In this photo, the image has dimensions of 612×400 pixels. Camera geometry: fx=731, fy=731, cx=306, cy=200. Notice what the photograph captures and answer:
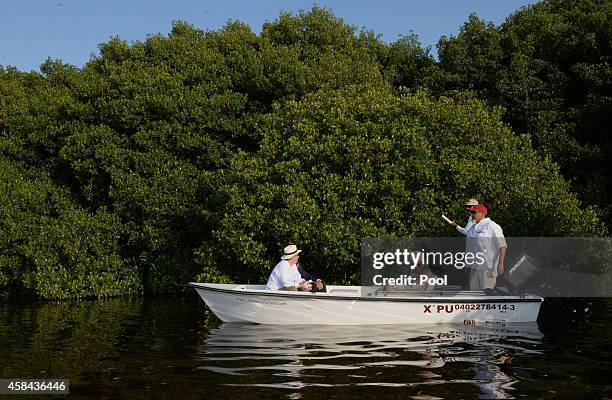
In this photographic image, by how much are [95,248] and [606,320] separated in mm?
18738

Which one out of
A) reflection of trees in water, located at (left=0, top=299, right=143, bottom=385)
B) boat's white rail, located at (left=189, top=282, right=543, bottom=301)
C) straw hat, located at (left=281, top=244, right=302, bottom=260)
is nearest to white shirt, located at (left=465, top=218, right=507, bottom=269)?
boat's white rail, located at (left=189, top=282, right=543, bottom=301)

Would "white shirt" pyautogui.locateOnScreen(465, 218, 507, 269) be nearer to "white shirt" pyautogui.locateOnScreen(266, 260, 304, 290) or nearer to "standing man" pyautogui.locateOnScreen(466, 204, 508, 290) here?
"standing man" pyautogui.locateOnScreen(466, 204, 508, 290)

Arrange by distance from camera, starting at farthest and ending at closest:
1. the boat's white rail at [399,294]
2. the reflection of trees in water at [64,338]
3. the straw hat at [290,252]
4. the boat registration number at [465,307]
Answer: the straw hat at [290,252]
the boat registration number at [465,307]
the boat's white rail at [399,294]
the reflection of trees in water at [64,338]

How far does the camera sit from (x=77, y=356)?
13320 mm

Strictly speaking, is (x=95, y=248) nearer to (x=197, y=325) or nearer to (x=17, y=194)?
(x=17, y=194)

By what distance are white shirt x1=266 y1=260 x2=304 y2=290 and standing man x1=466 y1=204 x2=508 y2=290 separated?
411 cm

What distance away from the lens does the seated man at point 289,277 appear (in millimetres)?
17172

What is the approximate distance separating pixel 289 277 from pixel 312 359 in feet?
15.8

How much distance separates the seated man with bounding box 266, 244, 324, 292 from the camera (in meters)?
17.2

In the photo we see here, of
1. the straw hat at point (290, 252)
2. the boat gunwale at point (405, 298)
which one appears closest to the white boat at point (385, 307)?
the boat gunwale at point (405, 298)

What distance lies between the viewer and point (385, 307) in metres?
16.5

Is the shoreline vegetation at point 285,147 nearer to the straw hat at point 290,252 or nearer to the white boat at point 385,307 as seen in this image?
the straw hat at point 290,252

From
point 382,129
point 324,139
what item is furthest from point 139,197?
point 382,129

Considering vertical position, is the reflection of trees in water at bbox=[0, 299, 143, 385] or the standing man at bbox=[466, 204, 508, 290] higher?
the standing man at bbox=[466, 204, 508, 290]
